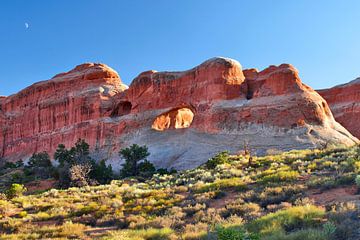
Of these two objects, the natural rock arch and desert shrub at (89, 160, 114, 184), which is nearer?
desert shrub at (89, 160, 114, 184)

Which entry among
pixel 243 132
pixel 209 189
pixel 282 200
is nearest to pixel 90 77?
pixel 243 132

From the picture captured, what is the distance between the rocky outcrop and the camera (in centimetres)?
5570

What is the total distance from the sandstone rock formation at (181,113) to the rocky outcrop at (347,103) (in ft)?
50.9

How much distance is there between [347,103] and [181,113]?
2962 centimetres

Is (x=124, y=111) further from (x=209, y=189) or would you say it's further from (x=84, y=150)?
(x=209, y=189)

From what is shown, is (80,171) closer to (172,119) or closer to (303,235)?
(172,119)

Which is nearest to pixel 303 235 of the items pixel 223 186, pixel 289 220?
pixel 289 220

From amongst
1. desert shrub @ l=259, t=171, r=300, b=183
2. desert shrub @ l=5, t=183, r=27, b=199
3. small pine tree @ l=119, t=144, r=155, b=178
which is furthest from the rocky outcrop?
desert shrub @ l=5, t=183, r=27, b=199

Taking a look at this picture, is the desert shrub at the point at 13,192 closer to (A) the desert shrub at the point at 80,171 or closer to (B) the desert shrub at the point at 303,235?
(A) the desert shrub at the point at 80,171

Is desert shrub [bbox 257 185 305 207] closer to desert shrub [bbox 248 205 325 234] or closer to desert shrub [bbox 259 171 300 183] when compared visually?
desert shrub [bbox 259 171 300 183]

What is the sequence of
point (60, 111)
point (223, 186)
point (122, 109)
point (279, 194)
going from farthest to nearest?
1. point (60, 111)
2. point (122, 109)
3. point (223, 186)
4. point (279, 194)

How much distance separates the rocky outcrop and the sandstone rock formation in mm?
15510

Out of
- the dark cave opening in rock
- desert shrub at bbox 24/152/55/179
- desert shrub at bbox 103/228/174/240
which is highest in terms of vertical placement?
the dark cave opening in rock

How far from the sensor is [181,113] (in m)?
56.3
